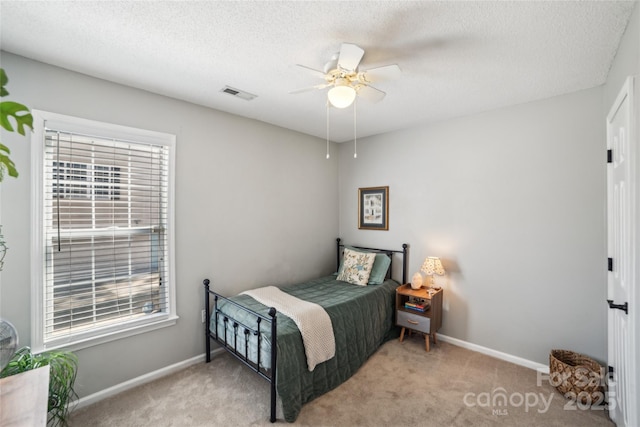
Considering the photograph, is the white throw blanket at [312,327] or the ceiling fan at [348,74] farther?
the white throw blanket at [312,327]

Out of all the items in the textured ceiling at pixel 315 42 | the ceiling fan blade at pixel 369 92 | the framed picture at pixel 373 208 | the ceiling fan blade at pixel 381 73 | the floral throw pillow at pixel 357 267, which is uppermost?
the textured ceiling at pixel 315 42

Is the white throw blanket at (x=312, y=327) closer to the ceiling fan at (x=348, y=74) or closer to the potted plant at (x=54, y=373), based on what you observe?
the potted plant at (x=54, y=373)

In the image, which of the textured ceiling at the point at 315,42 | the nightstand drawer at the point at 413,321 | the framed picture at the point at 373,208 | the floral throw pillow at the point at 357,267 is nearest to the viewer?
the textured ceiling at the point at 315,42

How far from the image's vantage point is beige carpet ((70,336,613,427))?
2.08 m

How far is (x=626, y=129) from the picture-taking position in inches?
66.4

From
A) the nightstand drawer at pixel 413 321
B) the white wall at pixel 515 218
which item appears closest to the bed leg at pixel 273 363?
the nightstand drawer at pixel 413 321

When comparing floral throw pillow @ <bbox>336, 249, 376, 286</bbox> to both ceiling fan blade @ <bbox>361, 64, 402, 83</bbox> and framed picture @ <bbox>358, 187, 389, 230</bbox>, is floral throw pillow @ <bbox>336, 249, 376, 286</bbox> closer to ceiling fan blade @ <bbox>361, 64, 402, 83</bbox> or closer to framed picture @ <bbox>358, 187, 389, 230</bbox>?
framed picture @ <bbox>358, 187, 389, 230</bbox>

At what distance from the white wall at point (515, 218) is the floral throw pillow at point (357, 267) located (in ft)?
1.60

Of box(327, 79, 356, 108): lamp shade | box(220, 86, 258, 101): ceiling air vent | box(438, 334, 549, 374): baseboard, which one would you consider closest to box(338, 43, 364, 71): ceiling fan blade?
box(327, 79, 356, 108): lamp shade

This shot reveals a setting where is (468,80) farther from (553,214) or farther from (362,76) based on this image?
(553,214)

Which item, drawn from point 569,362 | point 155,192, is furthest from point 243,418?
point 569,362

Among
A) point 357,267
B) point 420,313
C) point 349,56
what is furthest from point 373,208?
point 349,56

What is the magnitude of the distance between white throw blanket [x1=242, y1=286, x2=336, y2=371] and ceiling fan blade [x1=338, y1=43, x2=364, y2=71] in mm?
1901

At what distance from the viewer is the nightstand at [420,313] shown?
10.1 feet
